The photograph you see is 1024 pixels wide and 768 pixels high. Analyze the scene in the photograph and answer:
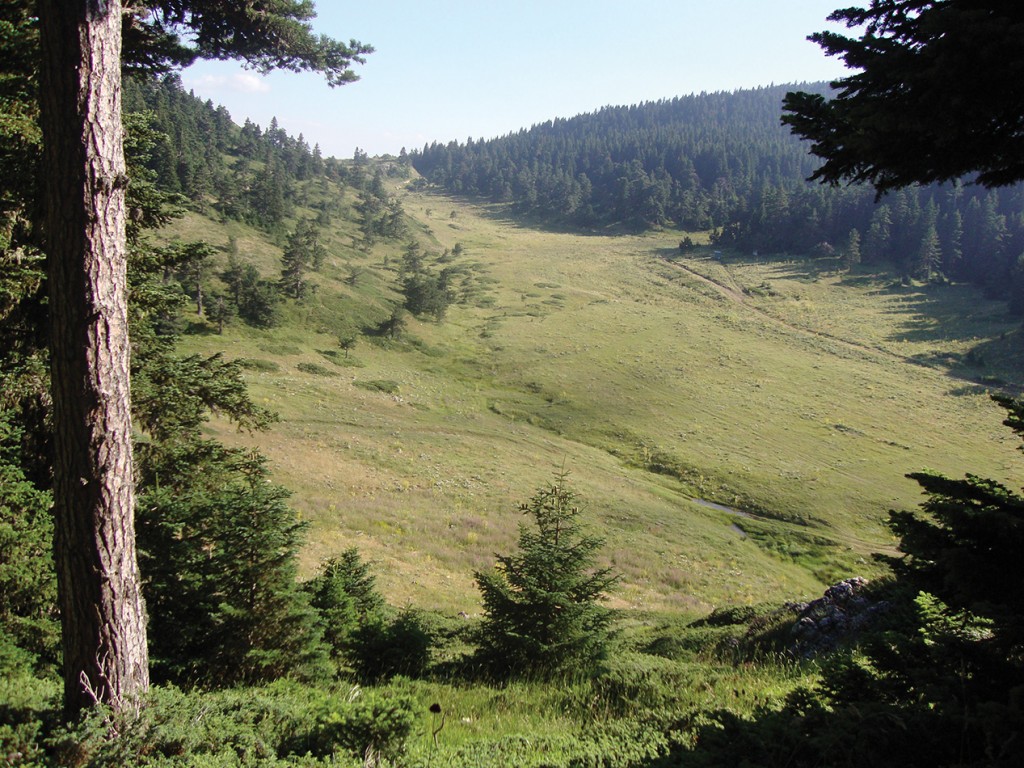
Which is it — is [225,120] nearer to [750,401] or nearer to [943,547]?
[750,401]

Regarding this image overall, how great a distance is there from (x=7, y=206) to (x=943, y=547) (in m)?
11.9

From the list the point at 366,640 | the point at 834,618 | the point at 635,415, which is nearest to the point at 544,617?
the point at 366,640

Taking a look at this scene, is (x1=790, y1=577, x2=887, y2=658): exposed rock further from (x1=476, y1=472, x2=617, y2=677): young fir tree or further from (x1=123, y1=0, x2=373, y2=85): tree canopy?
(x1=123, y1=0, x2=373, y2=85): tree canopy

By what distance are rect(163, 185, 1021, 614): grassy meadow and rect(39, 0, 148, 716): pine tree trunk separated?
3953mm

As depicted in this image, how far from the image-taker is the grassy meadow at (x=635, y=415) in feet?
87.8

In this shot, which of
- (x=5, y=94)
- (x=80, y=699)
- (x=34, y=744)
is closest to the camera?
(x=34, y=744)

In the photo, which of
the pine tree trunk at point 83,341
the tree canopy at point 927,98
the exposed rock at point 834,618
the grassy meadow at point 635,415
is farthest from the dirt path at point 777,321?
the pine tree trunk at point 83,341

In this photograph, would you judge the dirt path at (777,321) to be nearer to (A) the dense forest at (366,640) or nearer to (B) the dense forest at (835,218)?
(B) the dense forest at (835,218)

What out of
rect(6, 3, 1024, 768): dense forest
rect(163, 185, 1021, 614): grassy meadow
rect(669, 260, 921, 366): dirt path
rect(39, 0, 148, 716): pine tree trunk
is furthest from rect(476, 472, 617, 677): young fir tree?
rect(669, 260, 921, 366): dirt path

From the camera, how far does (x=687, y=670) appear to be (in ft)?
25.2

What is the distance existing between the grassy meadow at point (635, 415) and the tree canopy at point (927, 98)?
8.23 meters

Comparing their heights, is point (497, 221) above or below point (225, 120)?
below

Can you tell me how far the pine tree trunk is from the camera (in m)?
4.59

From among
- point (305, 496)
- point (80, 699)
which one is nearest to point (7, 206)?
point (80, 699)
